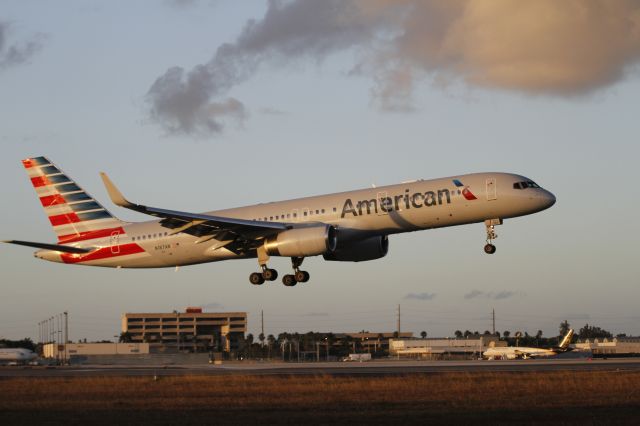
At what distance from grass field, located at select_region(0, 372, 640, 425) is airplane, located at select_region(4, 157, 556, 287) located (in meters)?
9.81

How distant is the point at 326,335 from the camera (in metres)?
178

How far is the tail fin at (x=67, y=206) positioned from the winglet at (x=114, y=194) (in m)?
12.9

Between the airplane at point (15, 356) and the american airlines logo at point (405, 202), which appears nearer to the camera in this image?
the american airlines logo at point (405, 202)

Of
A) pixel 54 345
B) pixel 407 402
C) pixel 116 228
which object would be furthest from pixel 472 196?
pixel 54 345

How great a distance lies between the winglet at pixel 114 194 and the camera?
165 feet

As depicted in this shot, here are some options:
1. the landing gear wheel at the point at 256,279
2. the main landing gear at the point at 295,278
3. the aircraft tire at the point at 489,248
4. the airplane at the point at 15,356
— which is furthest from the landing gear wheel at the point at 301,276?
the airplane at the point at 15,356

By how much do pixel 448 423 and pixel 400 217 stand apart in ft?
86.5

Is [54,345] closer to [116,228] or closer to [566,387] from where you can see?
[116,228]

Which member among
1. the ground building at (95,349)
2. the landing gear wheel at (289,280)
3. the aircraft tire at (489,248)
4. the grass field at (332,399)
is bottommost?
the ground building at (95,349)

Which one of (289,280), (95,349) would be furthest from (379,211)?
(95,349)

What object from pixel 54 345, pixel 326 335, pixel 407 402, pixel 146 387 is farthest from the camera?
pixel 326 335

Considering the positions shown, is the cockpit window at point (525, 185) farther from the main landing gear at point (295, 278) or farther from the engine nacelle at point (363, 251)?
the main landing gear at point (295, 278)

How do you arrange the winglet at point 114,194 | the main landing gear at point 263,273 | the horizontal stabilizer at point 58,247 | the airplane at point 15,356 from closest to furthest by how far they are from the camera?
the winglet at point 114,194, the main landing gear at point 263,273, the horizontal stabilizer at point 58,247, the airplane at point 15,356

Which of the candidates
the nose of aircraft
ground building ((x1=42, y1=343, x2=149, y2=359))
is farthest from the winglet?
ground building ((x1=42, y1=343, x2=149, y2=359))
